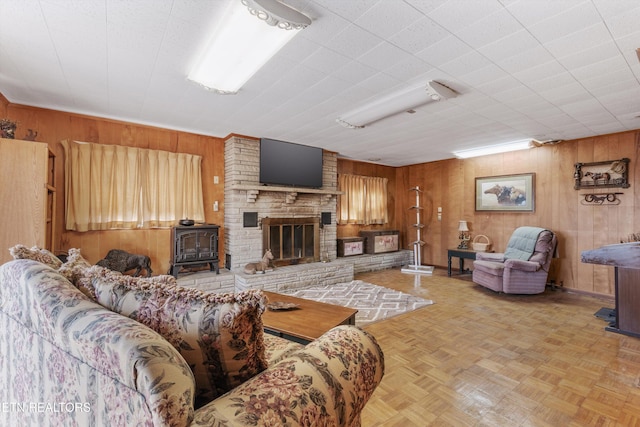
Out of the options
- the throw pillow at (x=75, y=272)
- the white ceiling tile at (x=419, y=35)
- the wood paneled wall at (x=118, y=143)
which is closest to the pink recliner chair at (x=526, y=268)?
the white ceiling tile at (x=419, y=35)

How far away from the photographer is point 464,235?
579cm

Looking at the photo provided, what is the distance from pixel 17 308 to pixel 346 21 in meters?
2.15

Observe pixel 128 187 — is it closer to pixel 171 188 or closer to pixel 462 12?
pixel 171 188

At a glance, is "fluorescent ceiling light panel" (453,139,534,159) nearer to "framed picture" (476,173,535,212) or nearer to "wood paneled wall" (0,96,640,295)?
"wood paneled wall" (0,96,640,295)

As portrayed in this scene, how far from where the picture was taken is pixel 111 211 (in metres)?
3.68

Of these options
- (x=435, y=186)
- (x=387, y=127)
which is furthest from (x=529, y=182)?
(x=387, y=127)

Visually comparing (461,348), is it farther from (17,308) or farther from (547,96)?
(17,308)

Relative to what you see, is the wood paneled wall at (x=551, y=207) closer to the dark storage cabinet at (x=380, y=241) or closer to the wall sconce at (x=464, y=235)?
the wall sconce at (x=464, y=235)

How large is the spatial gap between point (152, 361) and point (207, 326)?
0.21m

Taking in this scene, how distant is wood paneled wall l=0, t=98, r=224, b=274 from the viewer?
10.9 ft

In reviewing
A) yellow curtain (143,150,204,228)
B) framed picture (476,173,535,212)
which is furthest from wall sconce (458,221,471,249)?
yellow curtain (143,150,204,228)

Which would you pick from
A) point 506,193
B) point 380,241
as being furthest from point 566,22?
point 380,241

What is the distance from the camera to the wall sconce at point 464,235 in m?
5.60

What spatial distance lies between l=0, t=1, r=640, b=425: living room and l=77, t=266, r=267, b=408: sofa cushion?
1224 mm
